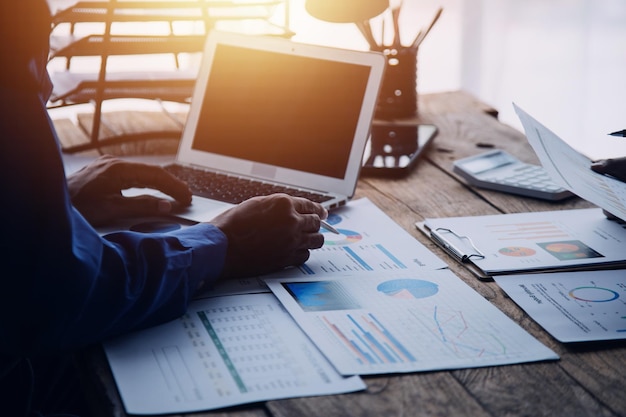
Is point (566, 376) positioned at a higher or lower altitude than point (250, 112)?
lower

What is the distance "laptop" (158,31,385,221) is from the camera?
4.64 feet

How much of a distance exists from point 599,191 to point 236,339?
59 cm

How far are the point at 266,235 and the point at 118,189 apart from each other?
341 millimetres

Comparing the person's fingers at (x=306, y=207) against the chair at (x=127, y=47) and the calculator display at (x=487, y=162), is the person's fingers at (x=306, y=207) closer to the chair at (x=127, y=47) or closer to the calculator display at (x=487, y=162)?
the calculator display at (x=487, y=162)

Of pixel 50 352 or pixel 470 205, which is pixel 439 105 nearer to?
pixel 470 205

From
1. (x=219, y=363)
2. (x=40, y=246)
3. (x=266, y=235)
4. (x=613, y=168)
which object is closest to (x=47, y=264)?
(x=40, y=246)

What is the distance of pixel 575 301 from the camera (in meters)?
1.00

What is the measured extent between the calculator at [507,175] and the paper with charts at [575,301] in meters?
0.34

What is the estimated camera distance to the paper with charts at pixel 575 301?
3.04ft

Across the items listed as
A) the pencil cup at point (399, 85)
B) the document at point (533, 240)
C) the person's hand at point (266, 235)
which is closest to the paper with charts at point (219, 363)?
the person's hand at point (266, 235)

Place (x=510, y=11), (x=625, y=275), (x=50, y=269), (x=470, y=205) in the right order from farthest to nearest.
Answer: (x=510, y=11) → (x=470, y=205) → (x=625, y=275) → (x=50, y=269)

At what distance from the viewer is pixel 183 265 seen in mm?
970

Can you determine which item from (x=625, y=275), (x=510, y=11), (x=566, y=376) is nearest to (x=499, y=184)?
(x=625, y=275)

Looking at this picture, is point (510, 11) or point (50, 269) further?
point (510, 11)
